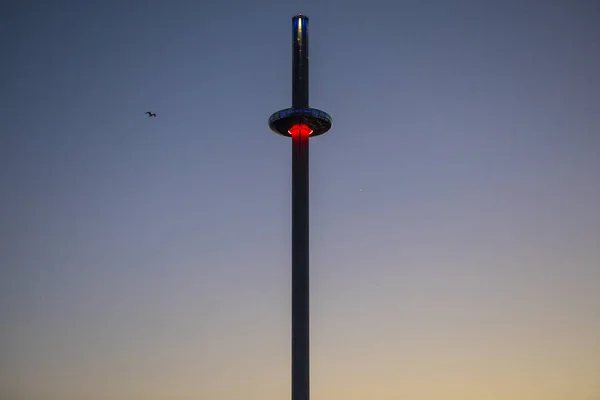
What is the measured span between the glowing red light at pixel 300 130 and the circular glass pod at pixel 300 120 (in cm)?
29

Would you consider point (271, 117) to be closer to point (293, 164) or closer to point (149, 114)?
point (293, 164)

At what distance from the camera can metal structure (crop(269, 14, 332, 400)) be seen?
51.1m

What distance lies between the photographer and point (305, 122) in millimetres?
54500

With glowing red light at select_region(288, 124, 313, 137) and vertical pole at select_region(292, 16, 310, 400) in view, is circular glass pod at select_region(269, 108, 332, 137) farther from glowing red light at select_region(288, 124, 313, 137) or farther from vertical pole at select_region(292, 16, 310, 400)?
vertical pole at select_region(292, 16, 310, 400)

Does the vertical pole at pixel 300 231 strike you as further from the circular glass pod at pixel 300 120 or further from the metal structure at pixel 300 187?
the circular glass pod at pixel 300 120

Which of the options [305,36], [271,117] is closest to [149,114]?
[271,117]

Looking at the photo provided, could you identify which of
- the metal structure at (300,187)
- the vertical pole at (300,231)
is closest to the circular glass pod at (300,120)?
the metal structure at (300,187)

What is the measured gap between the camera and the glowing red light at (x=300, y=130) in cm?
5517

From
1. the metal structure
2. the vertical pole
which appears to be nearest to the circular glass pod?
the metal structure

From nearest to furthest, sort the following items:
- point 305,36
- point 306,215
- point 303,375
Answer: point 303,375 < point 306,215 < point 305,36

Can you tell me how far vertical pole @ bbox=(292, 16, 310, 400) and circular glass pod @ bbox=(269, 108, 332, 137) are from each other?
1140mm

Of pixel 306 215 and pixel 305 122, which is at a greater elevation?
pixel 305 122

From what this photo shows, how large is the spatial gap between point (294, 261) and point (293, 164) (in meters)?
8.79

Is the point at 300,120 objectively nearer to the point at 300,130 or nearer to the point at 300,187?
the point at 300,130
